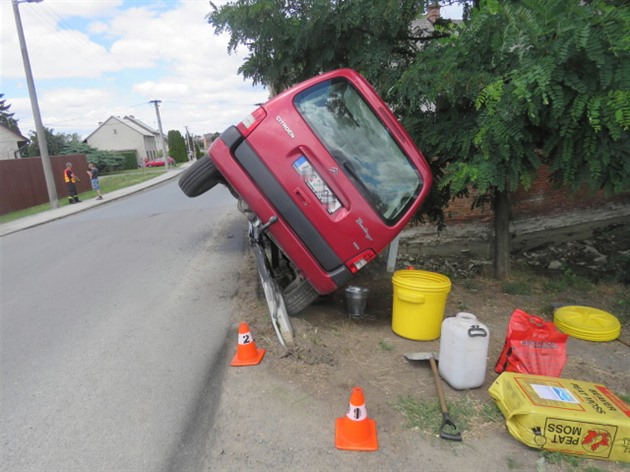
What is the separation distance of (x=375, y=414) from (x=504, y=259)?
12.7 feet

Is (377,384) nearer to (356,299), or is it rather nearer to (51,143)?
(356,299)

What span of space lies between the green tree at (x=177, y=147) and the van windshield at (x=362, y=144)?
205ft

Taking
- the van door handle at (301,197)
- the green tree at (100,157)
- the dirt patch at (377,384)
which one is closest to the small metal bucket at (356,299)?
the dirt patch at (377,384)

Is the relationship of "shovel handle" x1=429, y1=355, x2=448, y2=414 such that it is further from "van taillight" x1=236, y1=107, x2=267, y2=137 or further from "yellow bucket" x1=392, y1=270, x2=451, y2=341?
"van taillight" x1=236, y1=107, x2=267, y2=137

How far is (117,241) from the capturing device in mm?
8922

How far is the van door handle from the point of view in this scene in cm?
383

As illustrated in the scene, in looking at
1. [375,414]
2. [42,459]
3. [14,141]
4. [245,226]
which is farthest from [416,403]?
[14,141]

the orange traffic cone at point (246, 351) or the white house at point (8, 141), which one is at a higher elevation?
the white house at point (8, 141)

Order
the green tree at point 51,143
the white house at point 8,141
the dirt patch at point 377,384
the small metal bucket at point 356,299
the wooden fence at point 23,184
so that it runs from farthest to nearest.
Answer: the white house at point 8,141
the green tree at point 51,143
the wooden fence at point 23,184
the small metal bucket at point 356,299
the dirt patch at point 377,384

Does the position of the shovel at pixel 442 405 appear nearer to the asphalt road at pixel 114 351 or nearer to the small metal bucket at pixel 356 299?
the small metal bucket at pixel 356 299

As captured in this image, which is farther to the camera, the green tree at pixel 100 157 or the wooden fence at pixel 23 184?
the green tree at pixel 100 157

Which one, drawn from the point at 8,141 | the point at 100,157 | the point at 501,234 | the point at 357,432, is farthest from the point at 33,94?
the point at 8,141

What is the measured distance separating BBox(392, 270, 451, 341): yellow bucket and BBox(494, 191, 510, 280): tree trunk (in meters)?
2.12

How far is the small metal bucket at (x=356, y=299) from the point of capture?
180 inches
